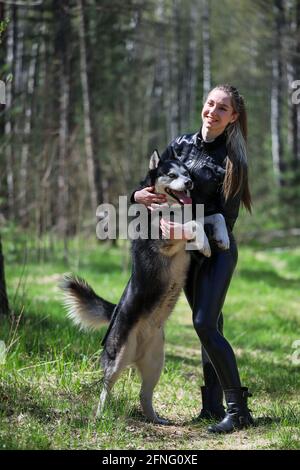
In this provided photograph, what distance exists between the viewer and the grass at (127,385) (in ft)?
13.4

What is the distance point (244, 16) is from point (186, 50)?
13.2ft

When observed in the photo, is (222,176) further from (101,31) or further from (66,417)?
(101,31)

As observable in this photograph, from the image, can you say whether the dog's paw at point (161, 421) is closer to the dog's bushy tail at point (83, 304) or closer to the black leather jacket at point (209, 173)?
the dog's bushy tail at point (83, 304)

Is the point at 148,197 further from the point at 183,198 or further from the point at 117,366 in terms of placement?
the point at 117,366

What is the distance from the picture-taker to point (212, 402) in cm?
478

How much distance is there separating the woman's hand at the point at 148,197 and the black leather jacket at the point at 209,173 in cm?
22

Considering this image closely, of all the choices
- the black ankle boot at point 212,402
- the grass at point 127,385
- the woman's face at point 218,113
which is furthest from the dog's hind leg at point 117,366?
the woman's face at point 218,113

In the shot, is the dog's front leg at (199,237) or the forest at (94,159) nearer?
the dog's front leg at (199,237)

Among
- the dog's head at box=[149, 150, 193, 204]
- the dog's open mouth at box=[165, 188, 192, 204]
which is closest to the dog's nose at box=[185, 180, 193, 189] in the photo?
the dog's head at box=[149, 150, 193, 204]

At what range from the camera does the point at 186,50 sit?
1135 inches

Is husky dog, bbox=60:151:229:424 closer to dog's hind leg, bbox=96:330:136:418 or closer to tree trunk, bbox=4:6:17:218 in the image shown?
dog's hind leg, bbox=96:330:136:418

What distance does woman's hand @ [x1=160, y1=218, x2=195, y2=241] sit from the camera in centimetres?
438

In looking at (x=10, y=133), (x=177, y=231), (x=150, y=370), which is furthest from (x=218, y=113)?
(x=10, y=133)
